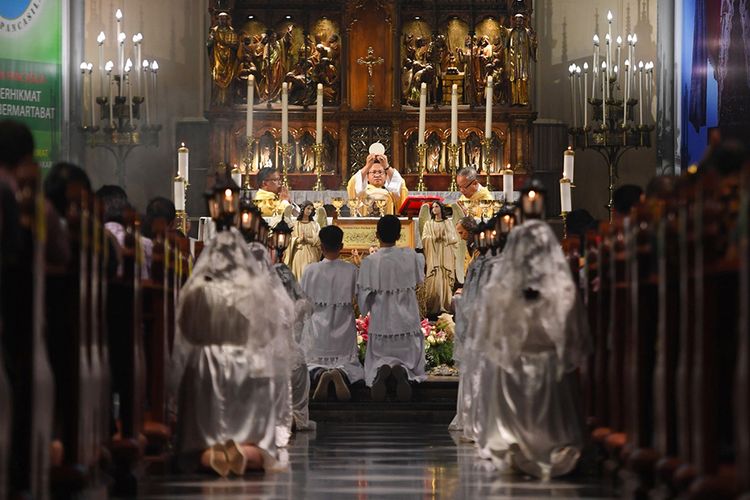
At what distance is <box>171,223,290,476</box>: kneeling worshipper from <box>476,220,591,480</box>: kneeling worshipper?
134 centimetres

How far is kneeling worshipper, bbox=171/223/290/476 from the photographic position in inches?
362

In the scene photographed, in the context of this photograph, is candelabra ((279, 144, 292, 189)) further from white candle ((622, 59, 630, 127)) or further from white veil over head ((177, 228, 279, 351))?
white veil over head ((177, 228, 279, 351))

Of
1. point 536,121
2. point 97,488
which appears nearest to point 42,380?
point 97,488

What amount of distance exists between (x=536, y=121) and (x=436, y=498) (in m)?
14.9

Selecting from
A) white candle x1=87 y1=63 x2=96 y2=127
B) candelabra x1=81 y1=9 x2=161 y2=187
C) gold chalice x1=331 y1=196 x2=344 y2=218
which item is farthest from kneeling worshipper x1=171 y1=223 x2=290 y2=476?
white candle x1=87 y1=63 x2=96 y2=127

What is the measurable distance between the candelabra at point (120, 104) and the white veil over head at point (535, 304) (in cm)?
1165

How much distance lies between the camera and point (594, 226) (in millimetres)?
11344

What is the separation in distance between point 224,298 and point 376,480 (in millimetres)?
1341

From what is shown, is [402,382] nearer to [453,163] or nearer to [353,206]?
[353,206]

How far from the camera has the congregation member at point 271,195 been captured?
59.1ft

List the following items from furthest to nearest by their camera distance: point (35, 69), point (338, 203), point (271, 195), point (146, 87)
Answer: point (146, 87), point (35, 69), point (338, 203), point (271, 195)

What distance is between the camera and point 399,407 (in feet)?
50.2

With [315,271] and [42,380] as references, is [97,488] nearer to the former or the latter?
[42,380]

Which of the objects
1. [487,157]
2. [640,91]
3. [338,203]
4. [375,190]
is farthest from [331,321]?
[640,91]
